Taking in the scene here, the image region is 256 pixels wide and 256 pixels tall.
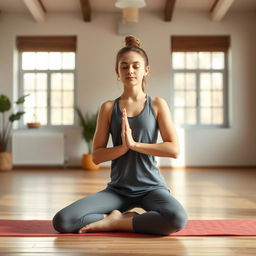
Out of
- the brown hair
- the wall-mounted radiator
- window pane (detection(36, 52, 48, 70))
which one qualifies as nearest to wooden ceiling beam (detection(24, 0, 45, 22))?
window pane (detection(36, 52, 48, 70))

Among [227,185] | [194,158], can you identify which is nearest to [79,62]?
[194,158]

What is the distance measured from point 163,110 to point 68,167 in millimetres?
5880

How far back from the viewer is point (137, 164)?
8.50 ft

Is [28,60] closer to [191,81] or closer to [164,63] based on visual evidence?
[164,63]

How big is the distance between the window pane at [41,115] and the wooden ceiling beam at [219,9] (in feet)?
11.6

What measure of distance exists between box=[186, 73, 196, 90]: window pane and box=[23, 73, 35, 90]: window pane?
2859 mm

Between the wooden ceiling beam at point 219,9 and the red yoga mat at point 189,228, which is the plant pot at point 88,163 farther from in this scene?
the red yoga mat at point 189,228

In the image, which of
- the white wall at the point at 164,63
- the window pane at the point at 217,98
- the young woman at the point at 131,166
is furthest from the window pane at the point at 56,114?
the young woman at the point at 131,166

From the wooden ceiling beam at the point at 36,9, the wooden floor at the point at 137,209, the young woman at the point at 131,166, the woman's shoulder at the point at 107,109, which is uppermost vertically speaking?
the wooden ceiling beam at the point at 36,9

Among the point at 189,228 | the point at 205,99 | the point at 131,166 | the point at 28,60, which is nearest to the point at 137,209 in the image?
the point at 189,228

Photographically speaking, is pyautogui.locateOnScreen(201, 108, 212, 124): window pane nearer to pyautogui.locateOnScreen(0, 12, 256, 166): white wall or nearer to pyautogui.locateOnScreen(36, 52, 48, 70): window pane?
pyautogui.locateOnScreen(0, 12, 256, 166): white wall

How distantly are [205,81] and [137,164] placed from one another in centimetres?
624

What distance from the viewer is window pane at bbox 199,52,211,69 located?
28.1ft

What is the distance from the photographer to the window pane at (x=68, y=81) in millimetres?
8562
